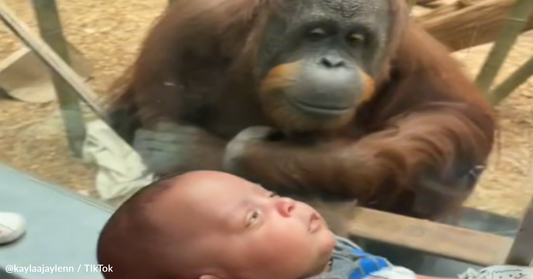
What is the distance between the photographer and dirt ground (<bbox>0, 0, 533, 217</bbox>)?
171cm

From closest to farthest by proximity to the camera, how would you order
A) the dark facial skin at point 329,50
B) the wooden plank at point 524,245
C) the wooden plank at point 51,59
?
the wooden plank at point 524,245 → the dark facial skin at point 329,50 → the wooden plank at point 51,59

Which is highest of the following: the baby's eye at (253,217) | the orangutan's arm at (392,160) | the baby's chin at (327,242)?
the baby's eye at (253,217)

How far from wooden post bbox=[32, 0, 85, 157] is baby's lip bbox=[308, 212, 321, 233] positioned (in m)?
0.83

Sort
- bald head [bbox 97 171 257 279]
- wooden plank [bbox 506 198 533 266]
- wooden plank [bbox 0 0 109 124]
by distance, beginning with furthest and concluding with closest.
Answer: wooden plank [bbox 0 0 109 124]
wooden plank [bbox 506 198 533 266]
bald head [bbox 97 171 257 279]

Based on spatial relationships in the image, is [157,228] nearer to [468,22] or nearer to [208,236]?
[208,236]

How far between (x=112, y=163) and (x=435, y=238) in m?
0.79

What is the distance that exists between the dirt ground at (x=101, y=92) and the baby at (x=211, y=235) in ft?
1.65

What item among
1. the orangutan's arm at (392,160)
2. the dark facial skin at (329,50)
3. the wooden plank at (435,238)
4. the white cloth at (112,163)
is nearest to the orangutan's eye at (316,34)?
the dark facial skin at (329,50)

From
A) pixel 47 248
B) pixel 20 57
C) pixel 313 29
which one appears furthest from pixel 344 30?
pixel 20 57

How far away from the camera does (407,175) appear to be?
180cm

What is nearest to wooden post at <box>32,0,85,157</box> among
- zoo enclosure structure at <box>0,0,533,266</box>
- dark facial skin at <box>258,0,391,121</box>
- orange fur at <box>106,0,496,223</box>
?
zoo enclosure structure at <box>0,0,533,266</box>

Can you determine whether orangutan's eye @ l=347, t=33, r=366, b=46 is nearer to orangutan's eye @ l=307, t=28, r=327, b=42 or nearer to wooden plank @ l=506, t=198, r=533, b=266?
orangutan's eye @ l=307, t=28, r=327, b=42

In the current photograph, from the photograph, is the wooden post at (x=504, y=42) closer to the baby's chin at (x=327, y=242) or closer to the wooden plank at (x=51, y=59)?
the baby's chin at (x=327, y=242)

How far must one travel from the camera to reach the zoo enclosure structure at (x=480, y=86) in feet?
4.48
